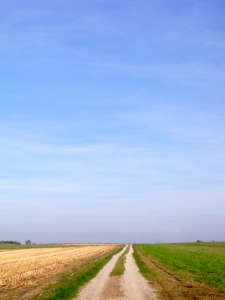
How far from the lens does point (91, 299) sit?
19375mm

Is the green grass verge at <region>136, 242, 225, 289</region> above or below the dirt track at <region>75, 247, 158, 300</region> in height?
above

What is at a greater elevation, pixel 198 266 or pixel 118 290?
pixel 198 266

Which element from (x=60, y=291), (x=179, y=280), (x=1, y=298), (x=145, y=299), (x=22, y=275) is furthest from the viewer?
(x=22, y=275)

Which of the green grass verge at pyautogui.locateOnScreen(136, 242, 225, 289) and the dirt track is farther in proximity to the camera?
the green grass verge at pyautogui.locateOnScreen(136, 242, 225, 289)

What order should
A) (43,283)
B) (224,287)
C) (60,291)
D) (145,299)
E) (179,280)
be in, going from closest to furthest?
(145,299) < (60,291) < (224,287) < (43,283) < (179,280)

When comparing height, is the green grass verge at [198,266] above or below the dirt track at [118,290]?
above

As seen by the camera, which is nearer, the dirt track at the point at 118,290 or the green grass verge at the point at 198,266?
the dirt track at the point at 118,290

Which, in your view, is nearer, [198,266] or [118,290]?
[118,290]

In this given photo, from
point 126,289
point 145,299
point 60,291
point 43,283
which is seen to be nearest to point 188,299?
point 145,299

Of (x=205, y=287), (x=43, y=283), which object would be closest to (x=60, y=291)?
(x=43, y=283)

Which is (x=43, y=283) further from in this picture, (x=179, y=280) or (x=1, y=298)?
(x=179, y=280)

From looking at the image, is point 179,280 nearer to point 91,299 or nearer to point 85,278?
point 85,278

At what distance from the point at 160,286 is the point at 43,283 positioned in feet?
25.4

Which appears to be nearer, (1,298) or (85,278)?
(1,298)
